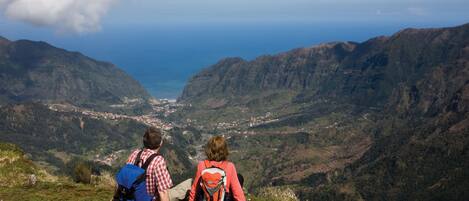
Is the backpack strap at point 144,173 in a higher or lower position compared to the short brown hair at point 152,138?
lower

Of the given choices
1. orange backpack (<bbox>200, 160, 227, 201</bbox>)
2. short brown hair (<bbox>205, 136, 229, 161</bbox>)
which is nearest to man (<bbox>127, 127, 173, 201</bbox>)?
orange backpack (<bbox>200, 160, 227, 201</bbox>)

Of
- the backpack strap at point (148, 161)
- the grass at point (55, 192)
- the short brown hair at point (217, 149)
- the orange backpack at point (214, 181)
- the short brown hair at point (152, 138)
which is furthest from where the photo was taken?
the grass at point (55, 192)

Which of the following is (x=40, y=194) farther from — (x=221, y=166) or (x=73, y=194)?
(x=221, y=166)

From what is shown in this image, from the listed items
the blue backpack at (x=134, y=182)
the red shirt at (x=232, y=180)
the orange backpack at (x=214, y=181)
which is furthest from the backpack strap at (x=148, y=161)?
the orange backpack at (x=214, y=181)

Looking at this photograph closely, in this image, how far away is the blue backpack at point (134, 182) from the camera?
1443 cm

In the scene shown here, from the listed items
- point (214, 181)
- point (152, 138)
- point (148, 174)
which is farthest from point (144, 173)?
point (214, 181)

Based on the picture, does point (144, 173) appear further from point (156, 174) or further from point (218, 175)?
point (218, 175)

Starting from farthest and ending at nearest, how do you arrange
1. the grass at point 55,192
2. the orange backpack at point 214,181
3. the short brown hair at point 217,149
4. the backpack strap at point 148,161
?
the grass at point 55,192 < the backpack strap at point 148,161 < the orange backpack at point 214,181 < the short brown hair at point 217,149

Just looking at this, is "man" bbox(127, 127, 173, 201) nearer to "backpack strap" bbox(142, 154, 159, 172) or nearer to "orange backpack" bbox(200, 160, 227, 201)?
"backpack strap" bbox(142, 154, 159, 172)

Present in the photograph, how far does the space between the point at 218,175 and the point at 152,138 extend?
2001mm

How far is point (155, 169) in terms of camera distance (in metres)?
14.4

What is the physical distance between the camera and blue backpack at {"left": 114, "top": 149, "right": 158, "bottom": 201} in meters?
14.4

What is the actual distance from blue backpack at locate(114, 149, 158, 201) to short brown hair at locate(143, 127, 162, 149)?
285mm

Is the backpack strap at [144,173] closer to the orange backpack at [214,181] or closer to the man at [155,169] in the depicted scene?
the man at [155,169]
